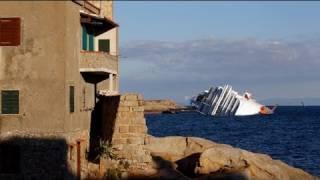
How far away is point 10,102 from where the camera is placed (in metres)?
35.3

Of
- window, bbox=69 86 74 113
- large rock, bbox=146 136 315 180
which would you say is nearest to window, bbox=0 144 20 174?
window, bbox=69 86 74 113

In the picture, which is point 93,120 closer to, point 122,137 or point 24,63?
point 122,137

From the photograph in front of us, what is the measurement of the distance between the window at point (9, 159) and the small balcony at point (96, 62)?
6.21 meters

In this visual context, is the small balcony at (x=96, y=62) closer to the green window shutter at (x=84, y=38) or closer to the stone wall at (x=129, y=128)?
the green window shutter at (x=84, y=38)

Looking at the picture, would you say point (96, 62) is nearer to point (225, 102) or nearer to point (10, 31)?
point (10, 31)

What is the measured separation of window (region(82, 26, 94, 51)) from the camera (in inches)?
1646

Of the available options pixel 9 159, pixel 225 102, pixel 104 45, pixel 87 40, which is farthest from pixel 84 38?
pixel 225 102

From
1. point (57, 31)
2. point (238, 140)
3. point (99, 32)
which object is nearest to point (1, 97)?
point (57, 31)

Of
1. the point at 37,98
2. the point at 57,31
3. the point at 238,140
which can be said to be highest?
the point at 57,31

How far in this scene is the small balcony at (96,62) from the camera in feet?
128

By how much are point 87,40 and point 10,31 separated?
8302 millimetres

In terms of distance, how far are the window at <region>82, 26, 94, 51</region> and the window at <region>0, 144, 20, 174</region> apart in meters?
8.72

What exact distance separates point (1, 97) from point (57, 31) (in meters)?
4.42

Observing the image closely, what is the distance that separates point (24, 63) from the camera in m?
35.0
